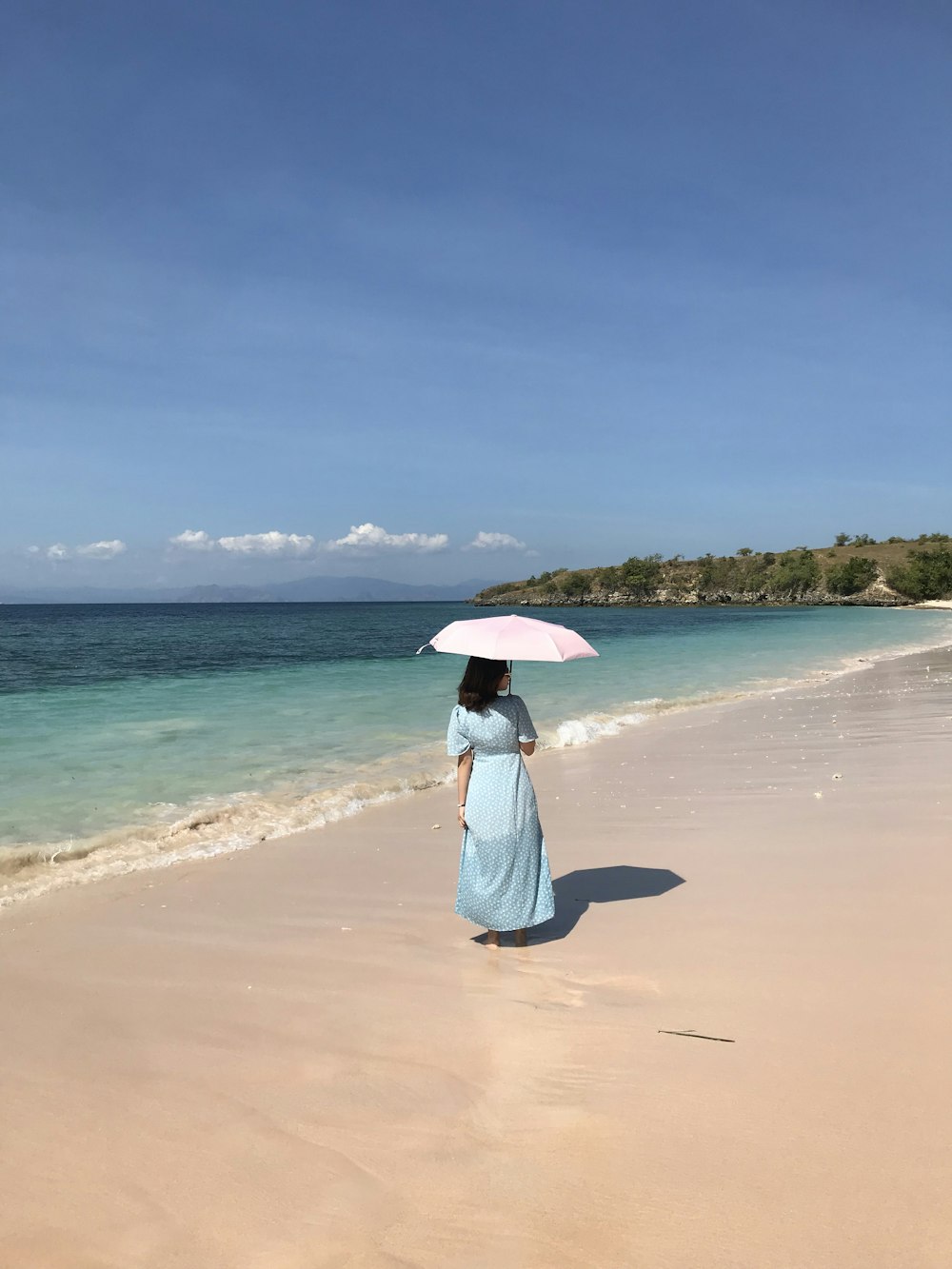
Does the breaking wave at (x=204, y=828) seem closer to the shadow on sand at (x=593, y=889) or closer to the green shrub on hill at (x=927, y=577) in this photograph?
the shadow on sand at (x=593, y=889)

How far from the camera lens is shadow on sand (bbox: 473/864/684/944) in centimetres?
561

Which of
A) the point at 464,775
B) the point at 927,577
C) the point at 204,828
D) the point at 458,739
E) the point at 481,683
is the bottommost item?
the point at 204,828

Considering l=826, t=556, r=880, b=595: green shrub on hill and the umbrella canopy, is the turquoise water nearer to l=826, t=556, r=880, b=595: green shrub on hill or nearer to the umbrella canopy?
the umbrella canopy

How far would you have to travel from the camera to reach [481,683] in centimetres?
514

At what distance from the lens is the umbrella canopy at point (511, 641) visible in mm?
4898

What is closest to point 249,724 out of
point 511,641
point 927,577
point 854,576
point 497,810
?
point 497,810

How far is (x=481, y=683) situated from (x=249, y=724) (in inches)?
476

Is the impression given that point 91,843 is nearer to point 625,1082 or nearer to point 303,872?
point 303,872

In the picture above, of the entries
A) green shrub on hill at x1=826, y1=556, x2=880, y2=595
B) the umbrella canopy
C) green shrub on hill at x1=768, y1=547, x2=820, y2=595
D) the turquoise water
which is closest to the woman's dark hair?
the umbrella canopy

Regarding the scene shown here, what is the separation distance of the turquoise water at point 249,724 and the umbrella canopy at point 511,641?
14.2 ft

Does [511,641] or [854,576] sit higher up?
[854,576]

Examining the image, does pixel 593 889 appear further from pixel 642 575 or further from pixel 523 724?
pixel 642 575

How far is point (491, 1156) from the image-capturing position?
311 cm

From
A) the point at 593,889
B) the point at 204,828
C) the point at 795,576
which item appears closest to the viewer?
the point at 593,889
